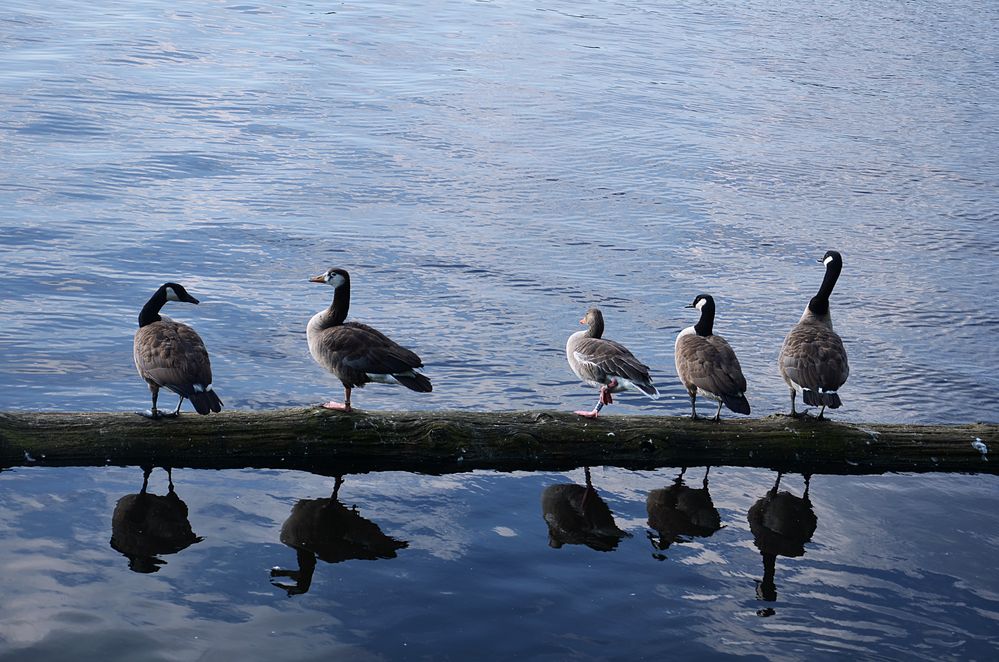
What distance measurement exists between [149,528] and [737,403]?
5.80 m

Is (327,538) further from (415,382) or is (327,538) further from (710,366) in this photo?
(710,366)

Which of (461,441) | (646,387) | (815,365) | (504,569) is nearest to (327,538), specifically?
(461,441)

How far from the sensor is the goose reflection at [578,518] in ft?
36.5

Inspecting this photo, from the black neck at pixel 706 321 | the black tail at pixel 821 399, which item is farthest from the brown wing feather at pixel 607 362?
the black tail at pixel 821 399

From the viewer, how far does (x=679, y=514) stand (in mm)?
11742

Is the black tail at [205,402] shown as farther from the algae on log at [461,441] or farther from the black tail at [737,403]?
the black tail at [737,403]

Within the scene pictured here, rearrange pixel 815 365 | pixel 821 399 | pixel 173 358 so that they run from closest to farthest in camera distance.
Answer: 1. pixel 173 358
2. pixel 821 399
3. pixel 815 365

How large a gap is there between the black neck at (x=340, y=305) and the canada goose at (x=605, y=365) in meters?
2.56

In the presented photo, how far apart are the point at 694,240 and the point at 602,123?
349 inches

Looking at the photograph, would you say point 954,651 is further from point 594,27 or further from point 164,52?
point 594,27

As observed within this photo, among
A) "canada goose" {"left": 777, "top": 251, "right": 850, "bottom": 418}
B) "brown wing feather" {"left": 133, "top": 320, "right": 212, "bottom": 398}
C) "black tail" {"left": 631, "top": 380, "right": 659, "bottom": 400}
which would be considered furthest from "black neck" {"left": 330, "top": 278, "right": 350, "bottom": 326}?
"canada goose" {"left": 777, "top": 251, "right": 850, "bottom": 418}

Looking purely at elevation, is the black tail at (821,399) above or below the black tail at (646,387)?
above

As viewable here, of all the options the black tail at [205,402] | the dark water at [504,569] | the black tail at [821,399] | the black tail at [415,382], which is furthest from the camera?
the black tail at [415,382]

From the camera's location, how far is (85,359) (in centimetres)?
1573
